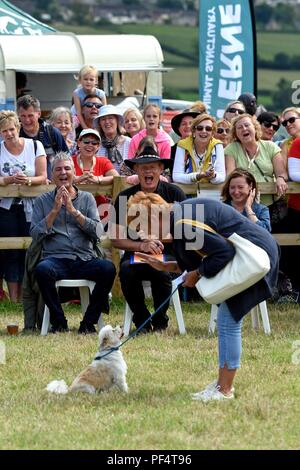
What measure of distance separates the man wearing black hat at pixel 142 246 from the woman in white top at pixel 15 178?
147 cm

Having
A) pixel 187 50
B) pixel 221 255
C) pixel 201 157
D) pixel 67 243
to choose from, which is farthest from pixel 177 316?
pixel 187 50

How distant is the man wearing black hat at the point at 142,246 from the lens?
10.6m

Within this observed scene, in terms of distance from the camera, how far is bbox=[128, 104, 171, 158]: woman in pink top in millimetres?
12484

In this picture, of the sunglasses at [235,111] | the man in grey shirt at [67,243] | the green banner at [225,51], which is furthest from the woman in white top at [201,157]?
the green banner at [225,51]

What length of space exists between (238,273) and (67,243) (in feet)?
11.0

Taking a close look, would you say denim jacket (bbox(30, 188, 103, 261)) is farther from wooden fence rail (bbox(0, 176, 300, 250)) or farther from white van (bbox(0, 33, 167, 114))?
white van (bbox(0, 33, 167, 114))

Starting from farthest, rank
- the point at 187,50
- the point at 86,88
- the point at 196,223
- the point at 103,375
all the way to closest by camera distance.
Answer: the point at 187,50, the point at 86,88, the point at 103,375, the point at 196,223

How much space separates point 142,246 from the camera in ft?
34.3

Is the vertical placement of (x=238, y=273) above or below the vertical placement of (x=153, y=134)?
above

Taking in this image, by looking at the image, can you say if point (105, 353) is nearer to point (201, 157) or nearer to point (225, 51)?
point (201, 157)

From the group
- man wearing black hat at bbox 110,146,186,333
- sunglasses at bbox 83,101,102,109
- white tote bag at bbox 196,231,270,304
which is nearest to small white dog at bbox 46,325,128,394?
white tote bag at bbox 196,231,270,304

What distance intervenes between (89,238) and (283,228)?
249 centimetres
